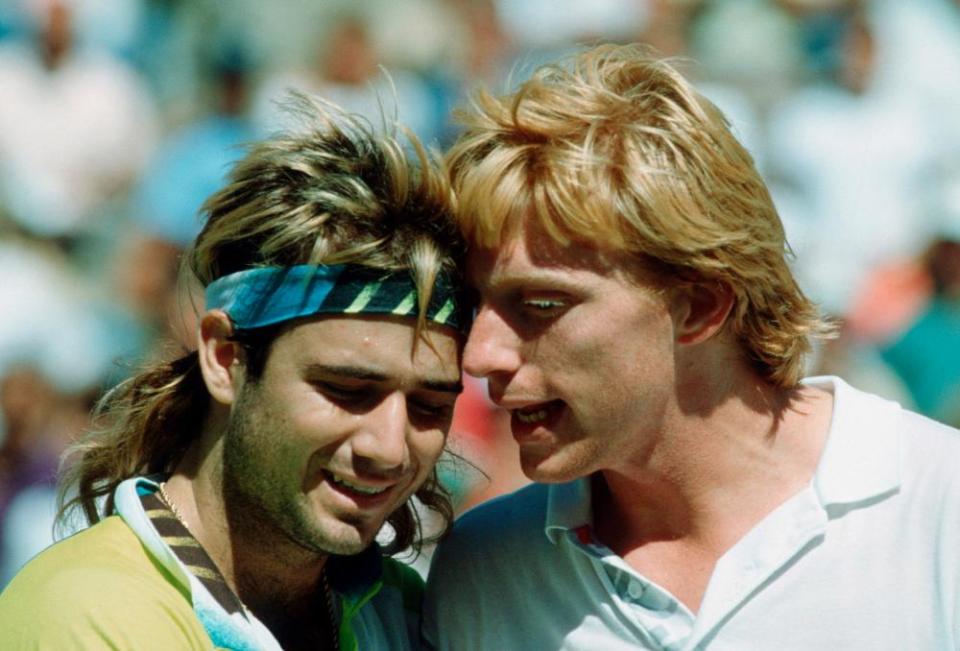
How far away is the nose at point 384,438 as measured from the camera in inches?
123

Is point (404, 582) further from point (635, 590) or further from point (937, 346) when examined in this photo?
point (937, 346)

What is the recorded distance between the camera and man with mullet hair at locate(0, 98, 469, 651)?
3.14 metres

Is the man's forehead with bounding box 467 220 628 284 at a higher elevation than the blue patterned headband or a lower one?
higher

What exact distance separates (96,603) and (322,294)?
2.53 feet

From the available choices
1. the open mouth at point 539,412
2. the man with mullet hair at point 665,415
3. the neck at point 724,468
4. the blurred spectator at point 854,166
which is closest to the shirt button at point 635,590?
the man with mullet hair at point 665,415

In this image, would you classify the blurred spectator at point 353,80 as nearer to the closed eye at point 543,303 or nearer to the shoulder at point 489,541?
the shoulder at point 489,541

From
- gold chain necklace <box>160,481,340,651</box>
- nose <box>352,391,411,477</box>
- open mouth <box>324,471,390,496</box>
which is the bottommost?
gold chain necklace <box>160,481,340,651</box>

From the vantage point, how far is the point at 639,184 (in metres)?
3.23

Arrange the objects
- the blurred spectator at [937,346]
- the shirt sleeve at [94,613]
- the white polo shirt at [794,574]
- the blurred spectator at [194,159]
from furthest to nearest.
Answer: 1. the blurred spectator at [194,159]
2. the blurred spectator at [937,346]
3. the white polo shirt at [794,574]
4. the shirt sleeve at [94,613]

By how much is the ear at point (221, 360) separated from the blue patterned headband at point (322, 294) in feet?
0.13

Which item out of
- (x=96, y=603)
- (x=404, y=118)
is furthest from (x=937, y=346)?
(x=96, y=603)

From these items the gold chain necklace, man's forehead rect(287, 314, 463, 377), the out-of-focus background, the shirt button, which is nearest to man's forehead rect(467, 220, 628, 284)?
man's forehead rect(287, 314, 463, 377)

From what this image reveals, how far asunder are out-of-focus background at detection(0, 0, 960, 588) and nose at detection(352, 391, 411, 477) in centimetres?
332

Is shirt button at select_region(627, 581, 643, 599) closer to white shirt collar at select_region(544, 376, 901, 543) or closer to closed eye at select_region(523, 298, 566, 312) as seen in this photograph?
white shirt collar at select_region(544, 376, 901, 543)
